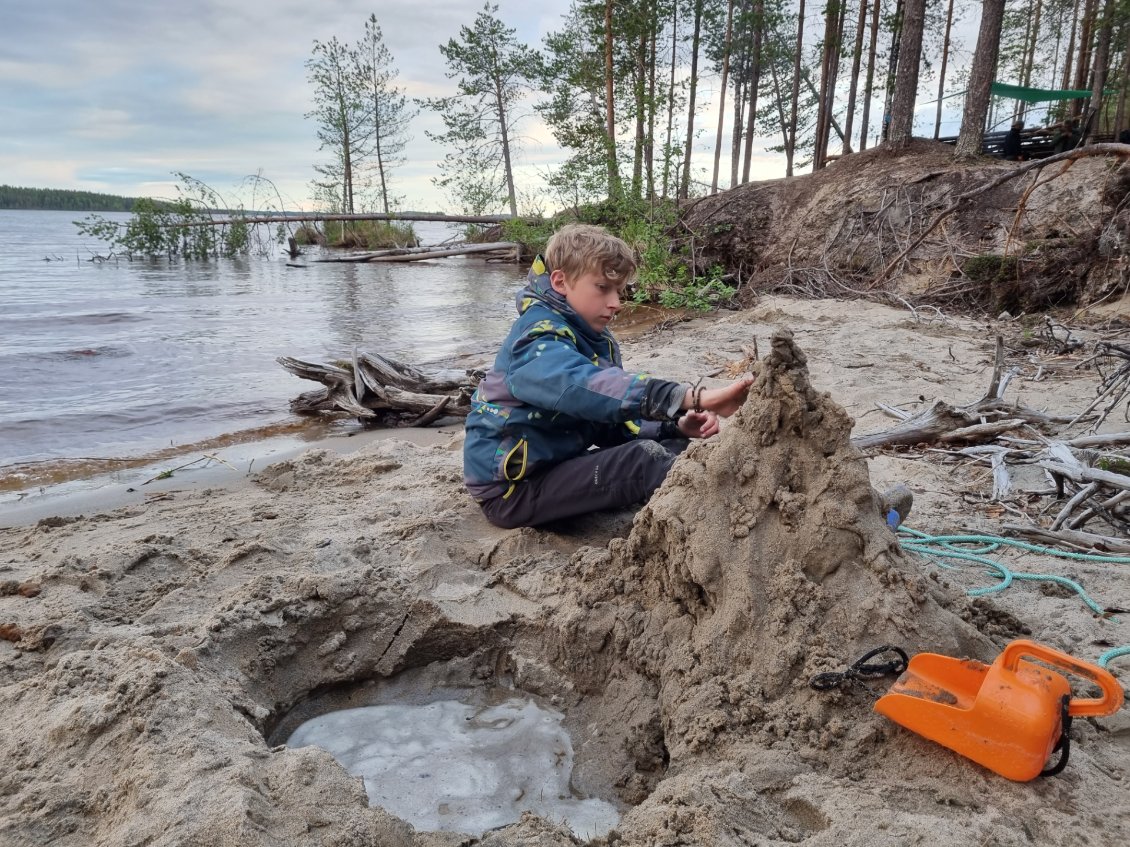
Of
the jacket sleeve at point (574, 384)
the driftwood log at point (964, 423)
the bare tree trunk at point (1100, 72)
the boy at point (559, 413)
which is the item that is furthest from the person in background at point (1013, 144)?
the jacket sleeve at point (574, 384)

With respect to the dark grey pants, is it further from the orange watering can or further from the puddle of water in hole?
the orange watering can

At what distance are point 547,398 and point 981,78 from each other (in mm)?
12551

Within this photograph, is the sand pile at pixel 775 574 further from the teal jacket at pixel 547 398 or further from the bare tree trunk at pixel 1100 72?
the bare tree trunk at pixel 1100 72

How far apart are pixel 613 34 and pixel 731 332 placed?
38.4ft

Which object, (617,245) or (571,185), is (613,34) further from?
(617,245)

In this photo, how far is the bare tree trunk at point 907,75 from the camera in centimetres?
1290

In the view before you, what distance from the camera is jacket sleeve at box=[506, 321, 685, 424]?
105 inches

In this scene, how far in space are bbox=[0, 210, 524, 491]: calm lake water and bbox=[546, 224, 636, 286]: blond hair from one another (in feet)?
12.9

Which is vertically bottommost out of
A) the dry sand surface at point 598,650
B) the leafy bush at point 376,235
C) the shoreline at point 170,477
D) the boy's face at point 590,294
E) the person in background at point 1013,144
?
the shoreline at point 170,477

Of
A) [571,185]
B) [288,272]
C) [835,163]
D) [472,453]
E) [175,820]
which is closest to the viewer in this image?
[175,820]

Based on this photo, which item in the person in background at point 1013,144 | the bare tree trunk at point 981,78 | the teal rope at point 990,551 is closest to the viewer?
the teal rope at point 990,551

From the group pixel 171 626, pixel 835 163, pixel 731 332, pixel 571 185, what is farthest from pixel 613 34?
pixel 171 626

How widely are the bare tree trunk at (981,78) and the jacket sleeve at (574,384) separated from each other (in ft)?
39.8

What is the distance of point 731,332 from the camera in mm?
8688
